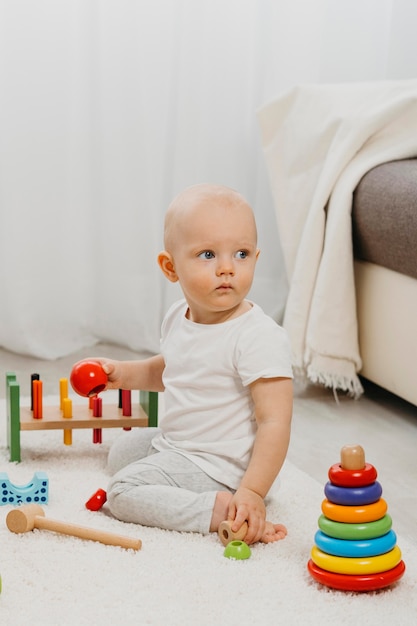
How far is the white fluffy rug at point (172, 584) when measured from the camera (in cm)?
101

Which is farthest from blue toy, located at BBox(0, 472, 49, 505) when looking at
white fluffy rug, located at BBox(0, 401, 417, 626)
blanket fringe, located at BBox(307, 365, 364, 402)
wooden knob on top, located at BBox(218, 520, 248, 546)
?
blanket fringe, located at BBox(307, 365, 364, 402)

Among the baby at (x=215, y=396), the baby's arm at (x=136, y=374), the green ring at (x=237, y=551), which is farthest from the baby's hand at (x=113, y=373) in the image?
the green ring at (x=237, y=551)

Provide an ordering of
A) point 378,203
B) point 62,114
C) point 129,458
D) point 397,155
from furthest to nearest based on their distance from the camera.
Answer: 1. point 62,114
2. point 397,155
3. point 378,203
4. point 129,458

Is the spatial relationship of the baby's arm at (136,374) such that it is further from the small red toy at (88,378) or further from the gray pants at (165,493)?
the gray pants at (165,493)

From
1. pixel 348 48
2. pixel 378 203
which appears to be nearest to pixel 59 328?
pixel 378 203

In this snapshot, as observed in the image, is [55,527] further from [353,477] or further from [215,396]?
[353,477]

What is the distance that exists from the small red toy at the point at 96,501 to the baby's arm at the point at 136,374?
199 mm

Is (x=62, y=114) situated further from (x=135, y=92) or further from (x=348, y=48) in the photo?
(x=348, y=48)

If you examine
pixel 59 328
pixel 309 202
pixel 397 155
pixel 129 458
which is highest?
pixel 397 155

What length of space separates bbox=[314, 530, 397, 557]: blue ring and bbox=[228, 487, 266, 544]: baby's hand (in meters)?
0.14

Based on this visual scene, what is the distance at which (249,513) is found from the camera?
1.19m

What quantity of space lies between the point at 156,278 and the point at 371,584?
139cm

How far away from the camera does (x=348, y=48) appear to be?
248 centimetres

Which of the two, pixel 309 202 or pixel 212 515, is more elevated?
pixel 309 202
